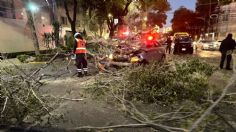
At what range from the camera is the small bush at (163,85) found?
24.2ft

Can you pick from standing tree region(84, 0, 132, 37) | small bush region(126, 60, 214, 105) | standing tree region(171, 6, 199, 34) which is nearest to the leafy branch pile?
small bush region(126, 60, 214, 105)

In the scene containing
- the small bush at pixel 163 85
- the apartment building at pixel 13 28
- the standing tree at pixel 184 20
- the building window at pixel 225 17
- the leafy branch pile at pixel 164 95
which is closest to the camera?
the leafy branch pile at pixel 164 95

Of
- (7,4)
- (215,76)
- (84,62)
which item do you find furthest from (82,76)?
(7,4)

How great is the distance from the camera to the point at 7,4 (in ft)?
77.4

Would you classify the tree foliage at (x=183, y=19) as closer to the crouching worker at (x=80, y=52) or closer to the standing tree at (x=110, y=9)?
the standing tree at (x=110, y=9)

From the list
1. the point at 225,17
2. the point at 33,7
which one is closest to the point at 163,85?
the point at 33,7

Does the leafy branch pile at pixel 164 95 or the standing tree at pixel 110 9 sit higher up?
the standing tree at pixel 110 9

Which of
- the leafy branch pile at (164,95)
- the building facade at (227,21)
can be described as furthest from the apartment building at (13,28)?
the building facade at (227,21)

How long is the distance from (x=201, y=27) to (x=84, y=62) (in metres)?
57.3

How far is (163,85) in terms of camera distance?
25.8 ft

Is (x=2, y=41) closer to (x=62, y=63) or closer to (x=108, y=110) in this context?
(x=62, y=63)

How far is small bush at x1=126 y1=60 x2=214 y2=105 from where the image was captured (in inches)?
290

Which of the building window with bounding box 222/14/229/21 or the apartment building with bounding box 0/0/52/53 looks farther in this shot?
the building window with bounding box 222/14/229/21

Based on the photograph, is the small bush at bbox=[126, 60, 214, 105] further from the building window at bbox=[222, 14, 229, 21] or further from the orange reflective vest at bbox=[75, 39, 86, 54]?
the building window at bbox=[222, 14, 229, 21]
